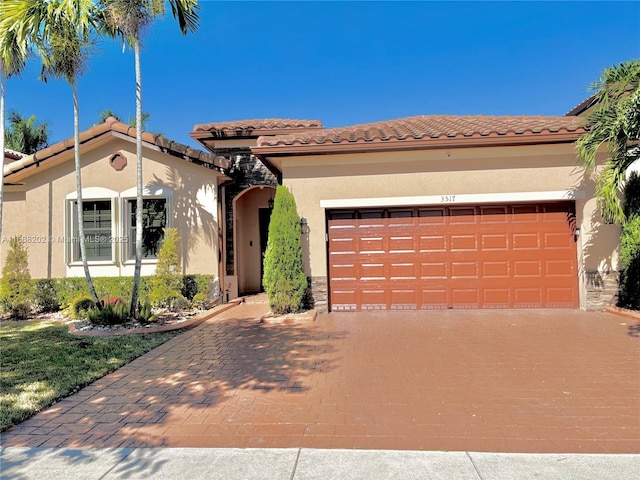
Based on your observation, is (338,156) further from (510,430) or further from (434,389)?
(510,430)

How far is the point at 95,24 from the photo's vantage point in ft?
27.6

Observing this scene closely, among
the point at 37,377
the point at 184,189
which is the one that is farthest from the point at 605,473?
the point at 184,189

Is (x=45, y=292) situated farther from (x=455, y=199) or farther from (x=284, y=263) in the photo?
(x=455, y=199)

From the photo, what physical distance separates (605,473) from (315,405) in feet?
8.62

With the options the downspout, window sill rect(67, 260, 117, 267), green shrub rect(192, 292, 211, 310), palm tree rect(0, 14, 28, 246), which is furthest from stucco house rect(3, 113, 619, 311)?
palm tree rect(0, 14, 28, 246)

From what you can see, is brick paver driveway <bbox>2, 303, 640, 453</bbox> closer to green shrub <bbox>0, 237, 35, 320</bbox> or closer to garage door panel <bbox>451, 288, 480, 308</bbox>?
garage door panel <bbox>451, 288, 480, 308</bbox>

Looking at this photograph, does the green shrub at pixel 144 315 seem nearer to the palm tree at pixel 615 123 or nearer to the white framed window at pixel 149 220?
the white framed window at pixel 149 220

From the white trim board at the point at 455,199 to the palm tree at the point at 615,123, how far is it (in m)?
1.47

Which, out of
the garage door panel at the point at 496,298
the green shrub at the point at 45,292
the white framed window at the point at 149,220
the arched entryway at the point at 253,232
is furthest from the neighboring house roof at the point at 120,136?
the garage door panel at the point at 496,298

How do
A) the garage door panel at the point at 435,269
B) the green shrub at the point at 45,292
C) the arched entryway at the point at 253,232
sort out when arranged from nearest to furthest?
the garage door panel at the point at 435,269
the green shrub at the point at 45,292
the arched entryway at the point at 253,232

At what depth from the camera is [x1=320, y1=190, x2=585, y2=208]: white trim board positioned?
9.23 m

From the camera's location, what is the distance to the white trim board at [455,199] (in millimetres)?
9234

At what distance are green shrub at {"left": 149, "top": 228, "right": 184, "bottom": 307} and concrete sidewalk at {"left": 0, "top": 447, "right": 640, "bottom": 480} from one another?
645cm

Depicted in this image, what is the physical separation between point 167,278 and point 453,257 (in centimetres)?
715
